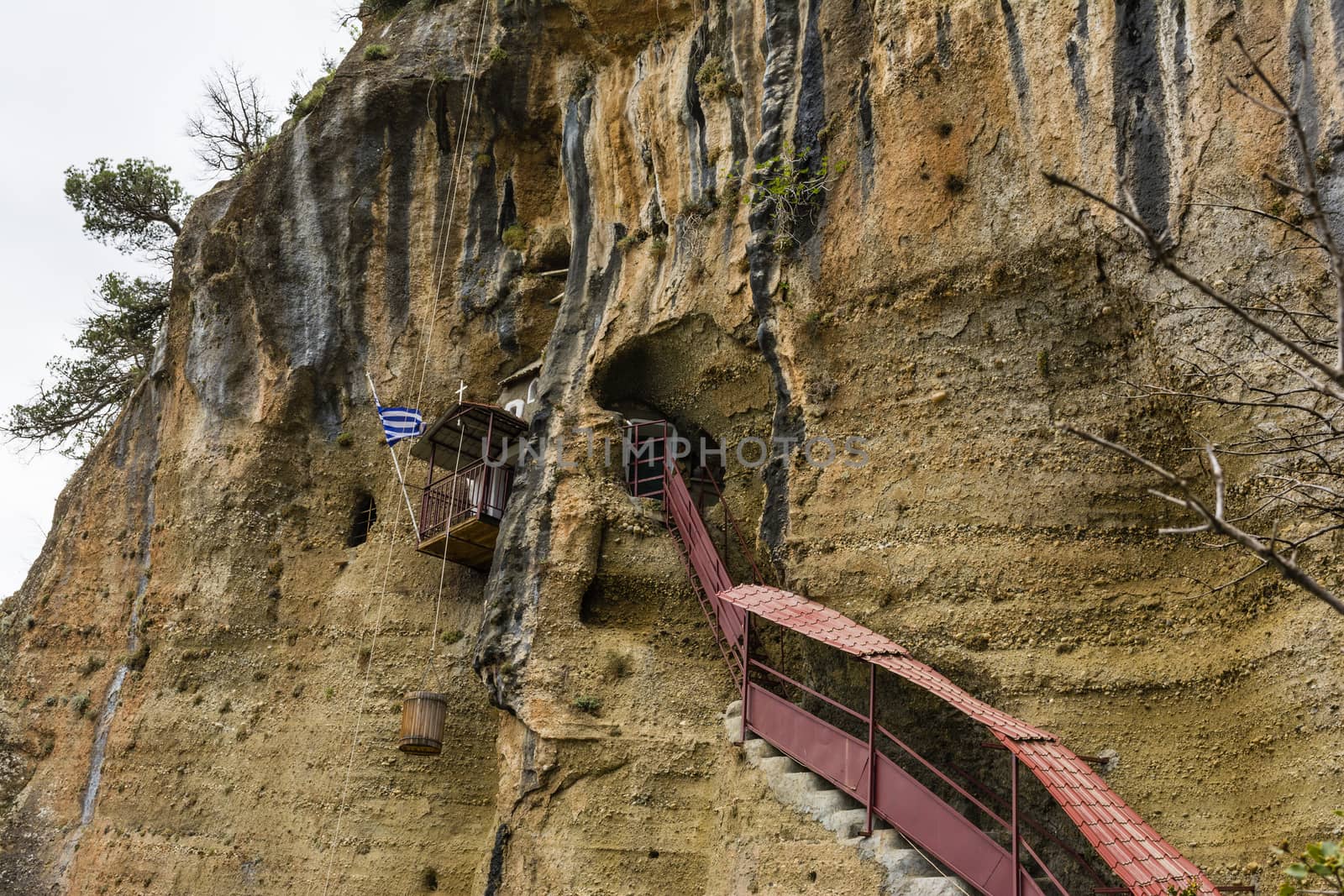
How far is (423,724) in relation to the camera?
49.7ft

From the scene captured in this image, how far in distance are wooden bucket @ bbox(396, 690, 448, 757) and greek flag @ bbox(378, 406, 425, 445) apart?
443cm

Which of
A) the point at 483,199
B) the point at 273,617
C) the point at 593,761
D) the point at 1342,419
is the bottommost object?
the point at 593,761

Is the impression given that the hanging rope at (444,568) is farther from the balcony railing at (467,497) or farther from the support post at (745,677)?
the support post at (745,677)

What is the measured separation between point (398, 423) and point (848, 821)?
32.5 ft

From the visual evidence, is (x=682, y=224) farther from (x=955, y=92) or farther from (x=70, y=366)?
(x=70, y=366)

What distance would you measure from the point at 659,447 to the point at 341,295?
6.28m

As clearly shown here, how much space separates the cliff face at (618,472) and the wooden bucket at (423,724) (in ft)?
3.19

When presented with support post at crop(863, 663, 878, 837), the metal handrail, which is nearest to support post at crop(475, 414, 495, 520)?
the metal handrail

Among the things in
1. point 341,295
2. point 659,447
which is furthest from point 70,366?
point 659,447

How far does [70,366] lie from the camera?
27531mm

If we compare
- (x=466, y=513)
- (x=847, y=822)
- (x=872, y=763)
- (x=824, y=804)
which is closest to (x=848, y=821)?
(x=847, y=822)

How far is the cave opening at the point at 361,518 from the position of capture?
19453mm

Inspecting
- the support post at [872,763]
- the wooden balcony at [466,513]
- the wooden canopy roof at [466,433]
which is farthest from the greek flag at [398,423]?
the support post at [872,763]

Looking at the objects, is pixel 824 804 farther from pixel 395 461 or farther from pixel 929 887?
pixel 395 461
